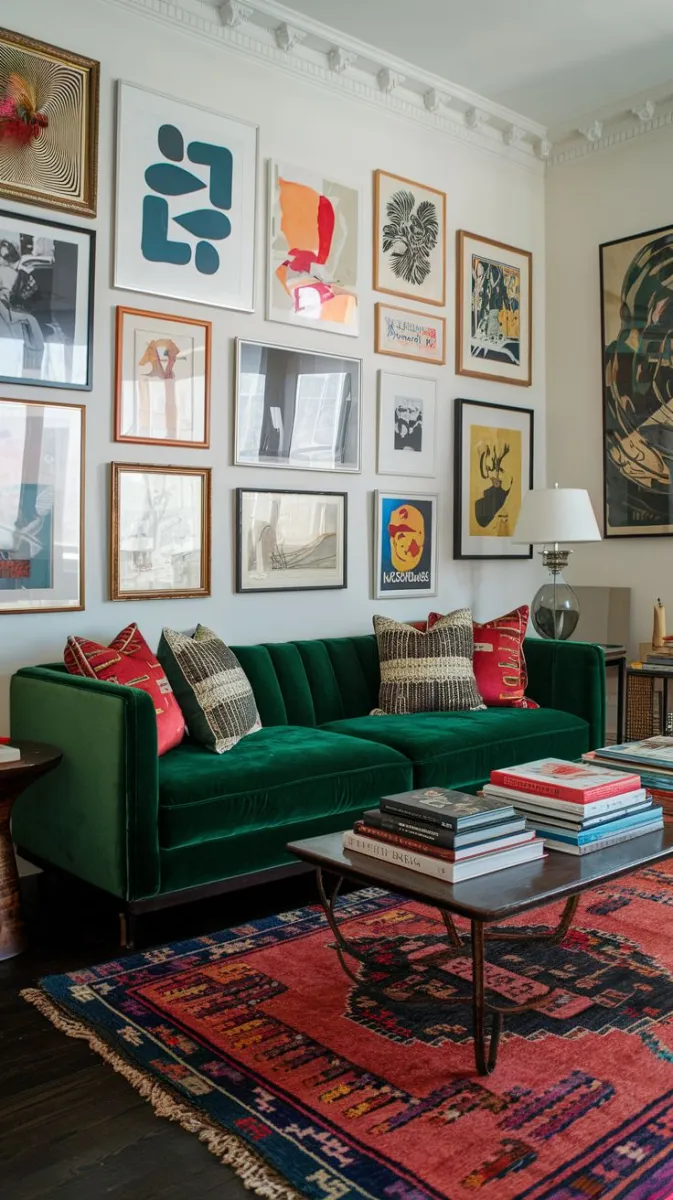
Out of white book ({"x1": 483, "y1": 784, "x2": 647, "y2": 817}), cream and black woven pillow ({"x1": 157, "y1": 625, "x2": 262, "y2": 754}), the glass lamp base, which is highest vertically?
the glass lamp base

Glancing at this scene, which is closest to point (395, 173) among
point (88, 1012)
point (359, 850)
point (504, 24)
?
point (504, 24)

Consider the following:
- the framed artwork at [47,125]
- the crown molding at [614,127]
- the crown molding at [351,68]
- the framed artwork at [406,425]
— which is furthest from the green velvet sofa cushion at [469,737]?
the crown molding at [614,127]

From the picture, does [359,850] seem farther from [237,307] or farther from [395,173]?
[395,173]

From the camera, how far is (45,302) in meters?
3.60

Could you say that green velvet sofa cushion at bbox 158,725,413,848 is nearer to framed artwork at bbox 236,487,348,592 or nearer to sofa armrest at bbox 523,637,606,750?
framed artwork at bbox 236,487,348,592

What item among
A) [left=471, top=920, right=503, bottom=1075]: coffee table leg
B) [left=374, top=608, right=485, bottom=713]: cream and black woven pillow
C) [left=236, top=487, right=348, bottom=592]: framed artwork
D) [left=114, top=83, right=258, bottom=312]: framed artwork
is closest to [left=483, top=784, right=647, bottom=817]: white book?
[left=471, top=920, right=503, bottom=1075]: coffee table leg

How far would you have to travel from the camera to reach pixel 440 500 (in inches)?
201

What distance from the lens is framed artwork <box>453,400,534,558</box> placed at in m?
5.18

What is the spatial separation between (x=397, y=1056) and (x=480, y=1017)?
26 cm

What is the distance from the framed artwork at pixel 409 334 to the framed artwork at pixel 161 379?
1.03 metres

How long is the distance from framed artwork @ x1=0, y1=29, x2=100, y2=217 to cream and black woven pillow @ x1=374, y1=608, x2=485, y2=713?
6.83ft

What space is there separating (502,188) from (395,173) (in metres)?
0.84

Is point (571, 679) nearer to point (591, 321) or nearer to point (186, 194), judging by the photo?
point (591, 321)

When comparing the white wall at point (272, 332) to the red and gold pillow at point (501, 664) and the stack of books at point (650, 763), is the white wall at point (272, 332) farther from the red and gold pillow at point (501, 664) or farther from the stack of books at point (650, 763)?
the stack of books at point (650, 763)
